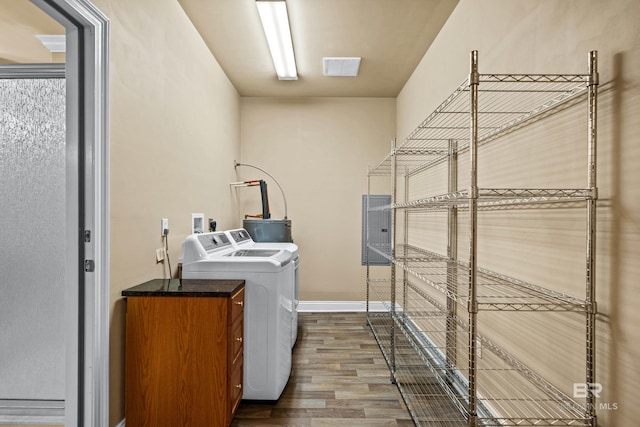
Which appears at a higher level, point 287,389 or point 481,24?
point 481,24

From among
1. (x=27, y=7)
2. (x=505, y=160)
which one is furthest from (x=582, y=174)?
(x=27, y=7)

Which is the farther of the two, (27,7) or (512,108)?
(27,7)

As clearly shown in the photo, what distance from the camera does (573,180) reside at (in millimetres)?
1276

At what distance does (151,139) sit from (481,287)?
6.40ft

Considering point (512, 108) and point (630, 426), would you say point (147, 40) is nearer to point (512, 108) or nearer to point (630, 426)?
point (512, 108)

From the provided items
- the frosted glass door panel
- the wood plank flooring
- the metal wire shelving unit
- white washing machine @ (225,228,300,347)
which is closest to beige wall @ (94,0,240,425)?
white washing machine @ (225,228,300,347)

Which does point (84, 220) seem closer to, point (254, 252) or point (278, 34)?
point (254, 252)

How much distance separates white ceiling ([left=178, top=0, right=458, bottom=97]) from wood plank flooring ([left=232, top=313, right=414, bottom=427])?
2.54 meters

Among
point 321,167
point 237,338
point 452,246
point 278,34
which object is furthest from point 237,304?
point 321,167

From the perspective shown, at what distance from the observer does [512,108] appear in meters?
1.67

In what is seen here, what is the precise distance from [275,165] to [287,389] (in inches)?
100

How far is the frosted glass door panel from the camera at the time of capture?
187cm

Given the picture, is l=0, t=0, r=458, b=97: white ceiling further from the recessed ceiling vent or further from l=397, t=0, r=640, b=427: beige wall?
l=397, t=0, r=640, b=427: beige wall

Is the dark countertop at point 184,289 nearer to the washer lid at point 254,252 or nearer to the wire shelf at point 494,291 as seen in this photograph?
the washer lid at point 254,252
